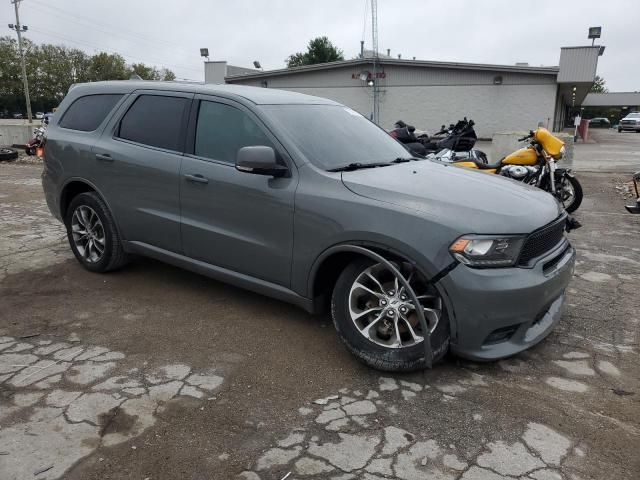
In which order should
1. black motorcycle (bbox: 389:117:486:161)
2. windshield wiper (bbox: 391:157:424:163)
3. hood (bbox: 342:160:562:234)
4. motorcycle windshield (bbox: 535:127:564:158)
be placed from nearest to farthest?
1. hood (bbox: 342:160:562:234)
2. windshield wiper (bbox: 391:157:424:163)
3. motorcycle windshield (bbox: 535:127:564:158)
4. black motorcycle (bbox: 389:117:486:161)

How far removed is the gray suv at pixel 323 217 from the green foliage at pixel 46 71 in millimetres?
68313

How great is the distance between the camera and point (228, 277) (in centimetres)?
402

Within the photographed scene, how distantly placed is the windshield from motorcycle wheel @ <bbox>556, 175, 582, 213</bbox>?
451 cm

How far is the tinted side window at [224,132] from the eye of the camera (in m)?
3.89

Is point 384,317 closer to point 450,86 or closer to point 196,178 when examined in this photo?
point 196,178

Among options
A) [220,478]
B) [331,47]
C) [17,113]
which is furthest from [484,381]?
[17,113]

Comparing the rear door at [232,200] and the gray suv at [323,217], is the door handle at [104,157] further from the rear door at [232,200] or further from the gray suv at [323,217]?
the rear door at [232,200]

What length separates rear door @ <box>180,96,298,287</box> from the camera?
3.65m

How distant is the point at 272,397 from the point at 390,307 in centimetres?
90

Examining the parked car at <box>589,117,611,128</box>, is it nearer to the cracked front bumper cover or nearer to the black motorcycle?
the black motorcycle

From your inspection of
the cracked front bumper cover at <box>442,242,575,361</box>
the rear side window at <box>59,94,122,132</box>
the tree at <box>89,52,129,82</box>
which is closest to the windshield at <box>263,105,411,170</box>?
the cracked front bumper cover at <box>442,242,575,361</box>

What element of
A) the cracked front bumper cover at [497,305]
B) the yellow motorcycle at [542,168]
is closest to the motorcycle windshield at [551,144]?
the yellow motorcycle at [542,168]

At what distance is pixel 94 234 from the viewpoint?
16.4ft

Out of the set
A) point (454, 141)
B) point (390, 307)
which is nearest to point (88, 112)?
point (390, 307)
